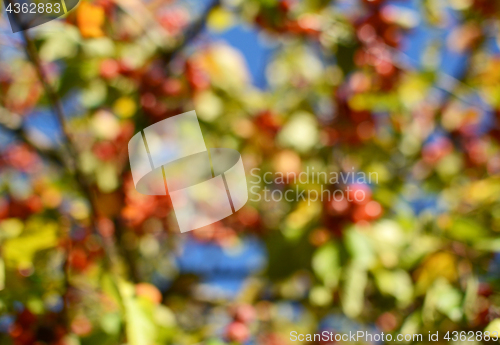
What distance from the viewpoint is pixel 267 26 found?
2238 millimetres

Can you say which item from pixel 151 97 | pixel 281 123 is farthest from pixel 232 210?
pixel 151 97

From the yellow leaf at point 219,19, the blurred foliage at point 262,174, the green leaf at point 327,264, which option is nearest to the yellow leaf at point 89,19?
the blurred foliage at point 262,174

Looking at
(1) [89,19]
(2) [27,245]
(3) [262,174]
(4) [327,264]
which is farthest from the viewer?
(3) [262,174]

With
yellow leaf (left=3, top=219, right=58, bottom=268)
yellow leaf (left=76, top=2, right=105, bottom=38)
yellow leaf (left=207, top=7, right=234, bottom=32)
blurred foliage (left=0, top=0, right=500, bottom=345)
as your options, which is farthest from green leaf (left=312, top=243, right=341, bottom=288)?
yellow leaf (left=76, top=2, right=105, bottom=38)

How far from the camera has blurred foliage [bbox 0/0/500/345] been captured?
4.81 feet

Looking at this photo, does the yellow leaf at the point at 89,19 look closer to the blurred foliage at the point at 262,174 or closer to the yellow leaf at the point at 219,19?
the blurred foliage at the point at 262,174

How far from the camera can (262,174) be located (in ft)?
7.71

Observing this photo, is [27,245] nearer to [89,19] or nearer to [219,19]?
[89,19]

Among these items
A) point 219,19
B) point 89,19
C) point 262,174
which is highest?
point 89,19

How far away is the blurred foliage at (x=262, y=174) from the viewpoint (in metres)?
1.47

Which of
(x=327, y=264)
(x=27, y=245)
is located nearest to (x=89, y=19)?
(x=27, y=245)

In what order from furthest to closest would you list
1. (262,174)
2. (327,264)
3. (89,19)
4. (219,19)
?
(262,174)
(219,19)
(89,19)
(327,264)

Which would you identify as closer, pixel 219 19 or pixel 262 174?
pixel 219 19

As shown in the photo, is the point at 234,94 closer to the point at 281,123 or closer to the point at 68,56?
the point at 281,123
